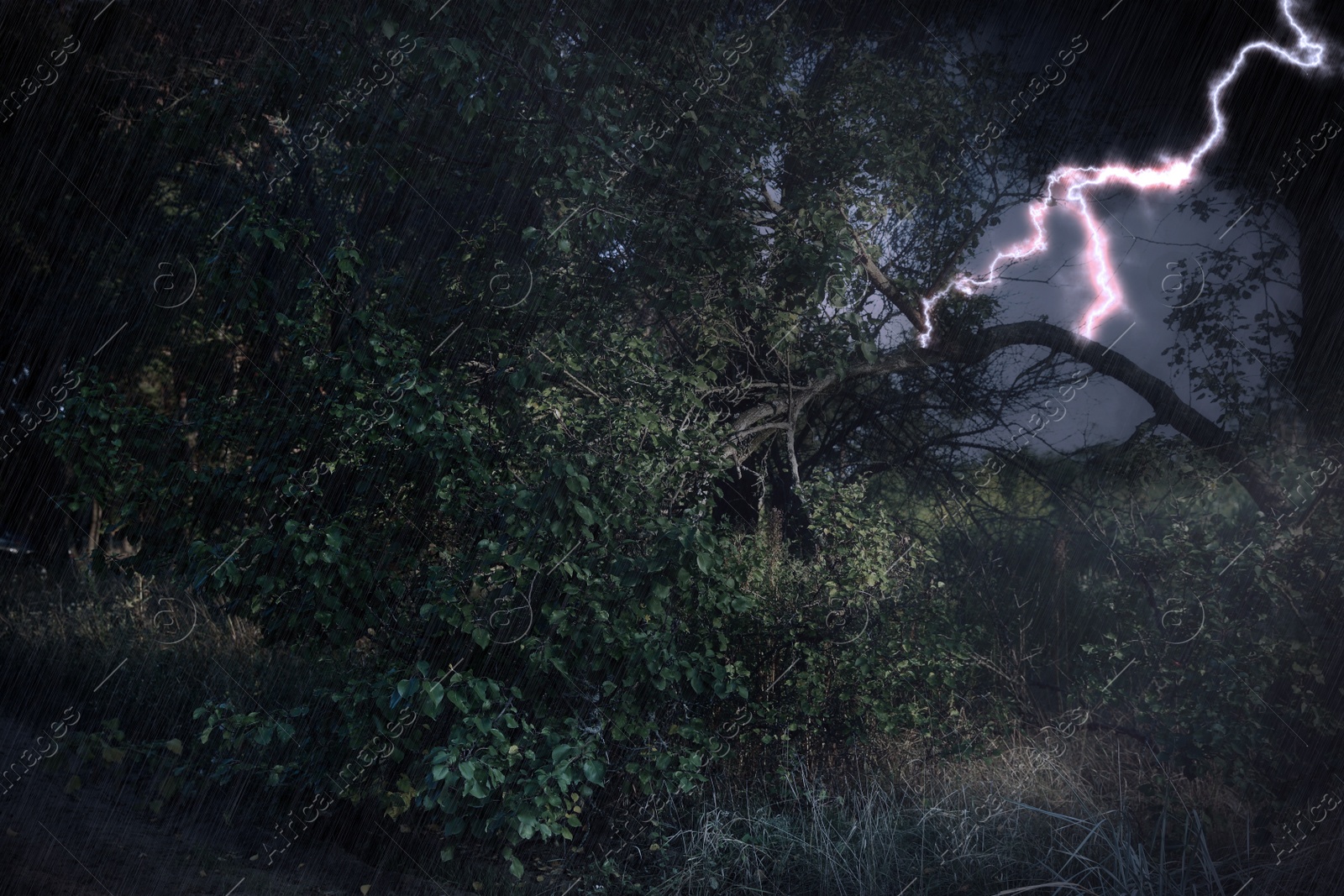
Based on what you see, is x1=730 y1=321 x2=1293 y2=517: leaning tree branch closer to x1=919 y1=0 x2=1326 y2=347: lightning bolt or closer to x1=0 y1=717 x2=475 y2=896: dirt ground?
x1=919 y1=0 x2=1326 y2=347: lightning bolt

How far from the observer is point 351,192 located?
6.27 meters

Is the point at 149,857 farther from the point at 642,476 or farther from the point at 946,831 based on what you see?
the point at 946,831

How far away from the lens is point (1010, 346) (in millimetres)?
8492

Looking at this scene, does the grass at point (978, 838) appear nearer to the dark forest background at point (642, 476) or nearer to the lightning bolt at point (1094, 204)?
the dark forest background at point (642, 476)

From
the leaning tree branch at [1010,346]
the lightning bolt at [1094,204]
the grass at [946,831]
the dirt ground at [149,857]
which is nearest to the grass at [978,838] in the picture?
the grass at [946,831]

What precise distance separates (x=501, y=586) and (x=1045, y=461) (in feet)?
19.6

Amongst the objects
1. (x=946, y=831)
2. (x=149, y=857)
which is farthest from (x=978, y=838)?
(x=149, y=857)

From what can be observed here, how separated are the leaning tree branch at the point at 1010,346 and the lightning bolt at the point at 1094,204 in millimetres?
232

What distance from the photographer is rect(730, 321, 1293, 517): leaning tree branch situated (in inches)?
273

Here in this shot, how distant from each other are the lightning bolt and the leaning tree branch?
232 millimetres

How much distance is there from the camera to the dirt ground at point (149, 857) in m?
4.54

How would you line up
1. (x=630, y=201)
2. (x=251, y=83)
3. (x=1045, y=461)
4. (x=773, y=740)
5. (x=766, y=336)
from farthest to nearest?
(x=1045, y=461)
(x=766, y=336)
(x=251, y=83)
(x=630, y=201)
(x=773, y=740)

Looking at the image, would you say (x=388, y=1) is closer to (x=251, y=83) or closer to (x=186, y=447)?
(x=251, y=83)

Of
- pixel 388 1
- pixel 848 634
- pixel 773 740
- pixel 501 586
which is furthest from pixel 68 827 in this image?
Answer: pixel 388 1
